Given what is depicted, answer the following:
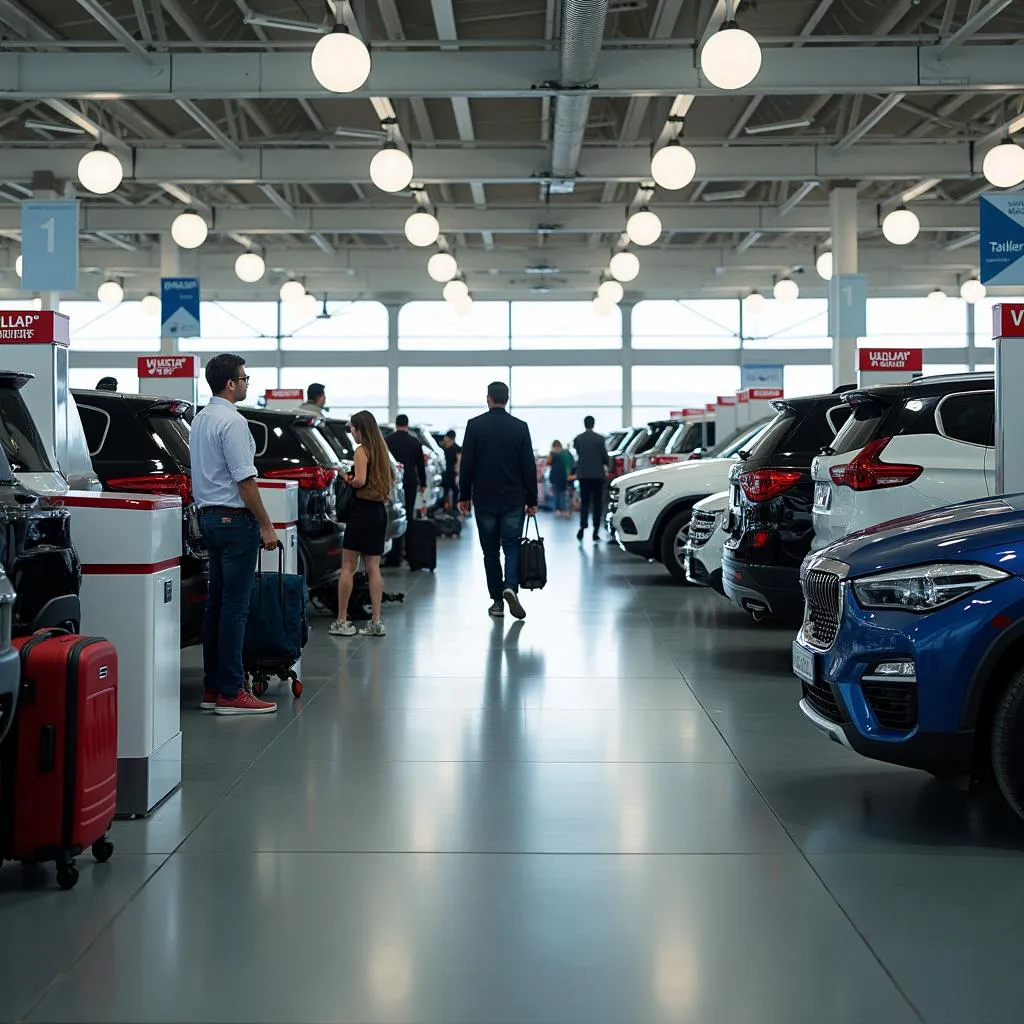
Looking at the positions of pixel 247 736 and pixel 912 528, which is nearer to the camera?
pixel 912 528

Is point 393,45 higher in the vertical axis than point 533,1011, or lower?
higher

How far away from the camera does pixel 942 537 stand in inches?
190

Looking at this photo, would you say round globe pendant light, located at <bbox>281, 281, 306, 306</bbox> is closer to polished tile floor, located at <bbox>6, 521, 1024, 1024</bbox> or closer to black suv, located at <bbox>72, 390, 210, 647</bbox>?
black suv, located at <bbox>72, 390, 210, 647</bbox>

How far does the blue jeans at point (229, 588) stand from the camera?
21.8 feet

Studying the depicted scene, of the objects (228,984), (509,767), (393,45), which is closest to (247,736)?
(509,767)

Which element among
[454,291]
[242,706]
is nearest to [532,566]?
[242,706]

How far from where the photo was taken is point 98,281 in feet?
101

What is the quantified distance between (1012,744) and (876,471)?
3.10 meters

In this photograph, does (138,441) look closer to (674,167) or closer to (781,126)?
(674,167)

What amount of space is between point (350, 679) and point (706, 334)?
26.5 meters

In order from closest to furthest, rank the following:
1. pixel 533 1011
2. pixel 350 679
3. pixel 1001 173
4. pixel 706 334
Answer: pixel 533 1011 → pixel 350 679 → pixel 1001 173 → pixel 706 334

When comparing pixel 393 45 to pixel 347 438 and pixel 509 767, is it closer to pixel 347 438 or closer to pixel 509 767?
pixel 347 438

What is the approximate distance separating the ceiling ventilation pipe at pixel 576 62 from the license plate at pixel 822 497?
4623mm

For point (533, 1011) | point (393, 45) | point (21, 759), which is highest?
point (393, 45)
